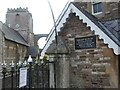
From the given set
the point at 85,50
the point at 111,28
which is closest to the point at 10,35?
the point at 85,50

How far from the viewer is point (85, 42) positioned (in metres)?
7.90

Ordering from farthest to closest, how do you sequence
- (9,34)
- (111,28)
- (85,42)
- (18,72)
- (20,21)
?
(20,21), (9,34), (85,42), (111,28), (18,72)

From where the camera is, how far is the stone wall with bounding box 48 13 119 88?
23.6ft

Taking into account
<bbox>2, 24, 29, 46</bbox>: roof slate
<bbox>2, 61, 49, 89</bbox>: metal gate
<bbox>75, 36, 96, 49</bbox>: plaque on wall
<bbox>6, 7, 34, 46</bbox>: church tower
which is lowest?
<bbox>2, 61, 49, 89</bbox>: metal gate

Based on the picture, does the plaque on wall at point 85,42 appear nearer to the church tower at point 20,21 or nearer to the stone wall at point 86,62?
the stone wall at point 86,62

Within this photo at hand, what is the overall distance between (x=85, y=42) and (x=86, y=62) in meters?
0.84

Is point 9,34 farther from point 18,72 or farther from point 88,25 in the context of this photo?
point 18,72

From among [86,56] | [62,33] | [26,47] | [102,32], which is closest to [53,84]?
[86,56]

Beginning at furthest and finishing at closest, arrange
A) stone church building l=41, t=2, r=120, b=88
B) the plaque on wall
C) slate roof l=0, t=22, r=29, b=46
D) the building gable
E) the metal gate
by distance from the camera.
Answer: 1. slate roof l=0, t=22, r=29, b=46
2. the plaque on wall
3. stone church building l=41, t=2, r=120, b=88
4. the building gable
5. the metal gate

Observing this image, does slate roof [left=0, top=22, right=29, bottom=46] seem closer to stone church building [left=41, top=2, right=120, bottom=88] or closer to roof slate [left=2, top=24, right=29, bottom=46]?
roof slate [left=2, top=24, right=29, bottom=46]

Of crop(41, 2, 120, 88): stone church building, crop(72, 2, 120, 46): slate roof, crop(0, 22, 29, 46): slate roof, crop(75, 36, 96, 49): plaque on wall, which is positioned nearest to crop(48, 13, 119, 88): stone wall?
crop(41, 2, 120, 88): stone church building

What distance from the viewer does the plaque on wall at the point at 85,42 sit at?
7612 millimetres

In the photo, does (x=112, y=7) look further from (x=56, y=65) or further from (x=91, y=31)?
(x=56, y=65)

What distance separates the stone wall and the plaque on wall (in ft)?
0.43
